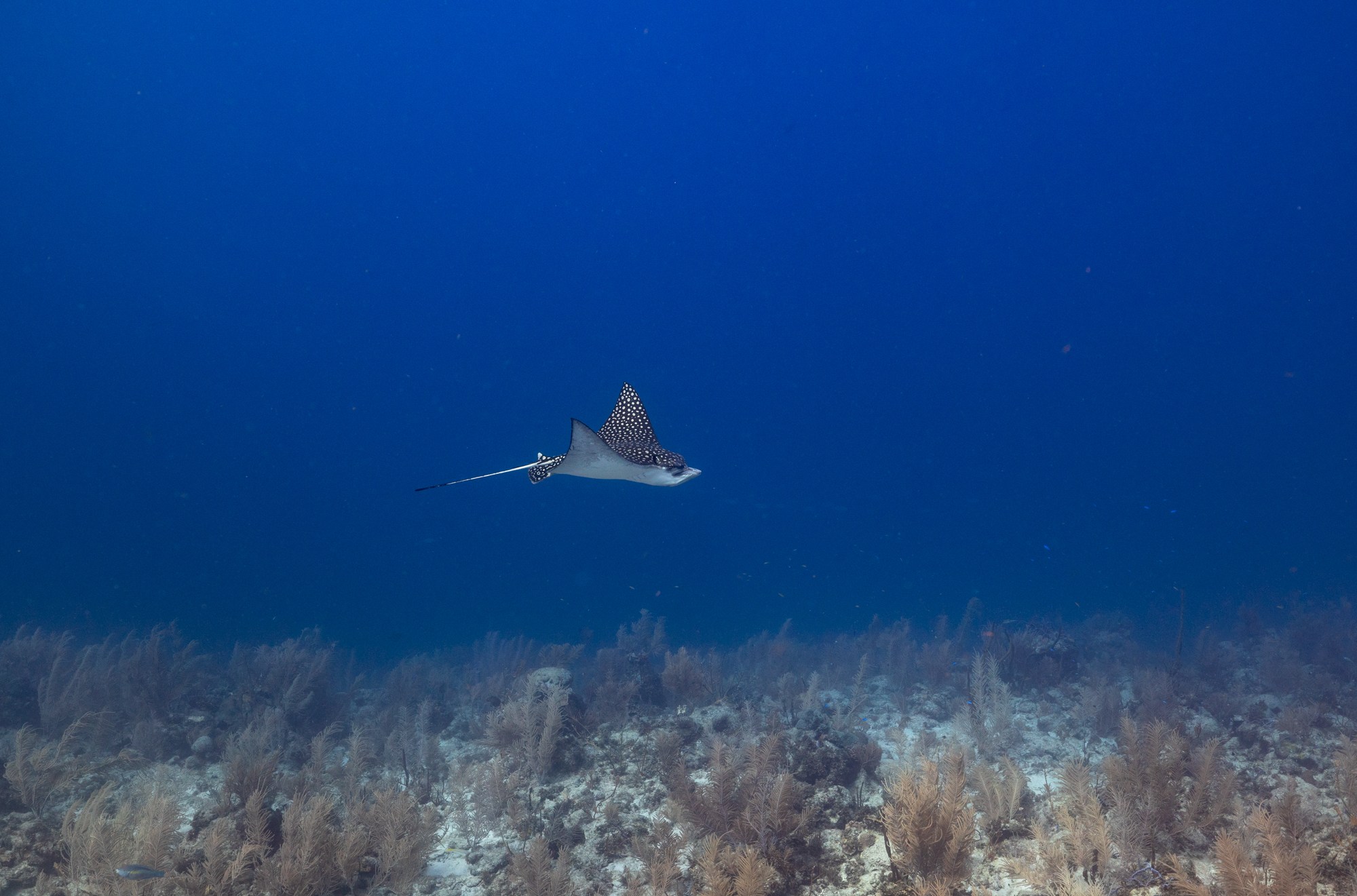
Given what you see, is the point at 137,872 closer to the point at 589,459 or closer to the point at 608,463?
the point at 589,459

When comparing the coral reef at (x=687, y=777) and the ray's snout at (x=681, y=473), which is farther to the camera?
the ray's snout at (x=681, y=473)

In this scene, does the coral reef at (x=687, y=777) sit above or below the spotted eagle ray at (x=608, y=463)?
below

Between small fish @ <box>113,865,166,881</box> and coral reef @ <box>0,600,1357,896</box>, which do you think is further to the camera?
coral reef @ <box>0,600,1357,896</box>

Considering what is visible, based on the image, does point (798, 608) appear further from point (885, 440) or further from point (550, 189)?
point (550, 189)

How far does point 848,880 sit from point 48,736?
10.3 metres

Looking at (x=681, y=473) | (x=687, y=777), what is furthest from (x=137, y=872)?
(x=681, y=473)

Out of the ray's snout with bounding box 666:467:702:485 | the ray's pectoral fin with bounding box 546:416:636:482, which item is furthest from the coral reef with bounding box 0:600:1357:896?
the ray's pectoral fin with bounding box 546:416:636:482

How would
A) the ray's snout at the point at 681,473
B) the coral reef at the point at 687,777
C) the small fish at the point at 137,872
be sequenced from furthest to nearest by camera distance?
the ray's snout at the point at 681,473
the coral reef at the point at 687,777
the small fish at the point at 137,872

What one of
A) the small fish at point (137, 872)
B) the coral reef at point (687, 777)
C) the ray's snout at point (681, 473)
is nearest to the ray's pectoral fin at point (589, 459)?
the ray's snout at point (681, 473)

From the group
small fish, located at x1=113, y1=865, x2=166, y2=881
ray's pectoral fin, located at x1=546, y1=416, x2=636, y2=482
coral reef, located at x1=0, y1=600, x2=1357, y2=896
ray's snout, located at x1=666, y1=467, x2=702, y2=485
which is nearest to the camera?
small fish, located at x1=113, y1=865, x2=166, y2=881

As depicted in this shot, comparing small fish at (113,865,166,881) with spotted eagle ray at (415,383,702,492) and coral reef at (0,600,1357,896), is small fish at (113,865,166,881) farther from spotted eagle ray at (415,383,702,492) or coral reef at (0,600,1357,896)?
spotted eagle ray at (415,383,702,492)

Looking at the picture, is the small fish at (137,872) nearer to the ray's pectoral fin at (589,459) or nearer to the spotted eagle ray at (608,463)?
the spotted eagle ray at (608,463)

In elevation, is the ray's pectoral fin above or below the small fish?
above

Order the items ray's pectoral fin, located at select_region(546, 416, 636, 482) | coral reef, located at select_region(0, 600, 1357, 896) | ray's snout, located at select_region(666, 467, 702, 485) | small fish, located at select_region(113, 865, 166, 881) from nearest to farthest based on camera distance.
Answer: small fish, located at select_region(113, 865, 166, 881)
coral reef, located at select_region(0, 600, 1357, 896)
ray's pectoral fin, located at select_region(546, 416, 636, 482)
ray's snout, located at select_region(666, 467, 702, 485)
